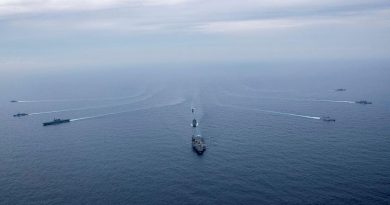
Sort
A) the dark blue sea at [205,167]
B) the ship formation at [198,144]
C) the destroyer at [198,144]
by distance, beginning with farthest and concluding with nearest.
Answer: the ship formation at [198,144] → the destroyer at [198,144] → the dark blue sea at [205,167]

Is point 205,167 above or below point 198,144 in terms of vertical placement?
below

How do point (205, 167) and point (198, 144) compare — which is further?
point (198, 144)

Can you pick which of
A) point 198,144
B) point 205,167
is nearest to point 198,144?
point 198,144

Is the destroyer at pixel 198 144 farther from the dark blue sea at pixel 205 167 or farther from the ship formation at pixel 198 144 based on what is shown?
the dark blue sea at pixel 205 167

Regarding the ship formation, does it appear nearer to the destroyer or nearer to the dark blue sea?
the destroyer

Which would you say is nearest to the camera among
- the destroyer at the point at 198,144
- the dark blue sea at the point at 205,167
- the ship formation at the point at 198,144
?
the dark blue sea at the point at 205,167

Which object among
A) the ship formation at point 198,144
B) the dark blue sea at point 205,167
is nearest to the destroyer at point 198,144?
the ship formation at point 198,144

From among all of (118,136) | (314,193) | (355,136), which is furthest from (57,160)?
(355,136)

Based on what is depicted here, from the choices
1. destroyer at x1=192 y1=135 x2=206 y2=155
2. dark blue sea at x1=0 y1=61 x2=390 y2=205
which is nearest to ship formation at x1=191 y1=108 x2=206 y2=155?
destroyer at x1=192 y1=135 x2=206 y2=155

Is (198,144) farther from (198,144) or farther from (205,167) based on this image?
(205,167)
